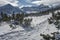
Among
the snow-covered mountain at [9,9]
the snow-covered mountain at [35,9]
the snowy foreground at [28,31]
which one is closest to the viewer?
the snowy foreground at [28,31]

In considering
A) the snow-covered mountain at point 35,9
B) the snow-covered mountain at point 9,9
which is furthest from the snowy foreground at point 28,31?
the snow-covered mountain at point 35,9

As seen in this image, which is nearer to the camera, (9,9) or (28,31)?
(28,31)

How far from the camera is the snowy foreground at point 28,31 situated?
812 centimetres

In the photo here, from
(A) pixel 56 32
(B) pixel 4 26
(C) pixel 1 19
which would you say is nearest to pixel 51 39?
(A) pixel 56 32

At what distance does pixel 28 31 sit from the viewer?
8.73 m

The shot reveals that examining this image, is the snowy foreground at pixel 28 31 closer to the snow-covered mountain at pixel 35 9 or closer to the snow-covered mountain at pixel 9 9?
the snow-covered mountain at pixel 9 9

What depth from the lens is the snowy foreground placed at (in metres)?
8.12

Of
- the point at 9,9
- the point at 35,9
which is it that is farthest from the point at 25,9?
the point at 9,9

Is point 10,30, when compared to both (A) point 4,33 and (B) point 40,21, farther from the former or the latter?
(B) point 40,21

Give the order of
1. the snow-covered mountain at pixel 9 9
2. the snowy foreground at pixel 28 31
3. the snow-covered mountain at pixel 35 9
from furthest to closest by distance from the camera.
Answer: the snow-covered mountain at pixel 35 9 < the snow-covered mountain at pixel 9 9 < the snowy foreground at pixel 28 31

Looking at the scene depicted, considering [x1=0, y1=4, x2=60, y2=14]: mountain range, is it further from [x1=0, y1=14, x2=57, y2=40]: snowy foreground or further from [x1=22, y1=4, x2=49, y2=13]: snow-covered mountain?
[x1=0, y1=14, x2=57, y2=40]: snowy foreground

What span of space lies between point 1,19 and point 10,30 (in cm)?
157

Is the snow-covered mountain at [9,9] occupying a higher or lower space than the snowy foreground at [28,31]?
higher

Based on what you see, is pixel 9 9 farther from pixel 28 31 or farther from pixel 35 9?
pixel 28 31
